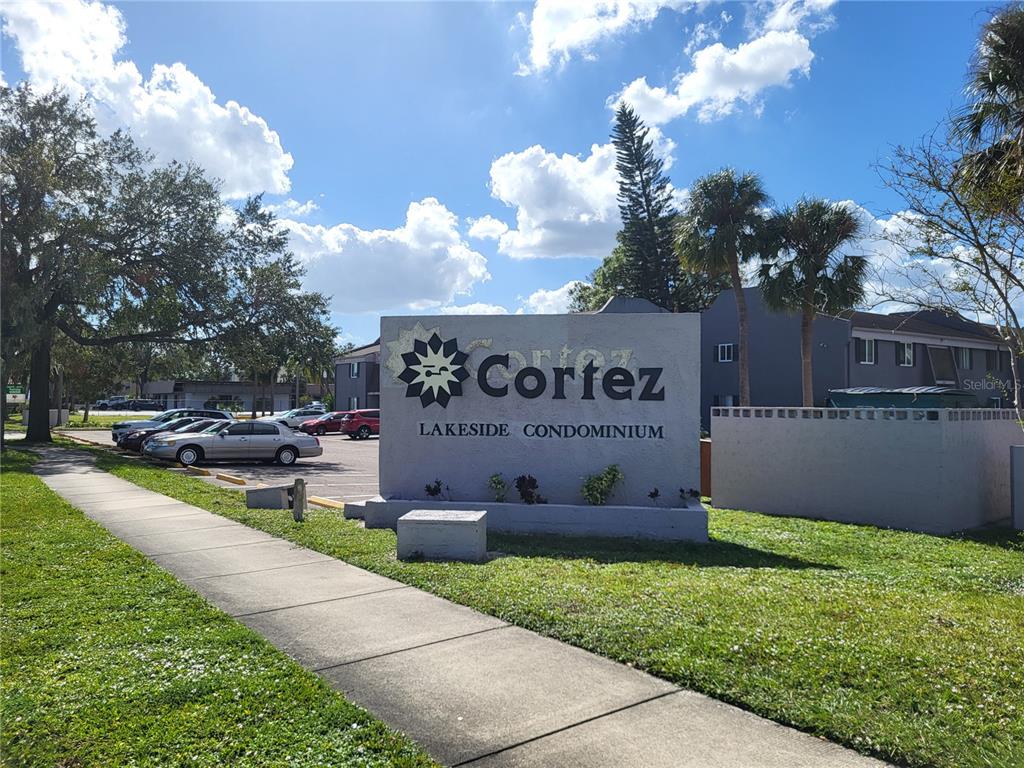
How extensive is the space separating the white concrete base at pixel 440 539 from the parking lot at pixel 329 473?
6729 mm

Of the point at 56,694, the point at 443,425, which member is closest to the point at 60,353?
the point at 443,425

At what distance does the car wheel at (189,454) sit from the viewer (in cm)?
2317

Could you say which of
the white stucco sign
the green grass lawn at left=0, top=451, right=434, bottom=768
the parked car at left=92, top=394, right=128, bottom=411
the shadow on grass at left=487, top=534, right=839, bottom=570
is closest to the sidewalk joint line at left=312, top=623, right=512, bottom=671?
the green grass lawn at left=0, top=451, right=434, bottom=768

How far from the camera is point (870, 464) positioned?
1317cm

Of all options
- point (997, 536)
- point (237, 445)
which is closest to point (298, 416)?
point (237, 445)

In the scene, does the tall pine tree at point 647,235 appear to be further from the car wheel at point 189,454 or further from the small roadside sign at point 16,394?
the small roadside sign at point 16,394

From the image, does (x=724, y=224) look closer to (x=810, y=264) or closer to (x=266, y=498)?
(x=810, y=264)

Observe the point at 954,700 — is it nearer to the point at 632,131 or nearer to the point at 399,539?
the point at 399,539

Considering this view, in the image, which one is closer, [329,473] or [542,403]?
[542,403]

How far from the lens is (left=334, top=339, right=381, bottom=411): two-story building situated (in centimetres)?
5750

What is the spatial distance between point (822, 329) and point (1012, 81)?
90.6 feet

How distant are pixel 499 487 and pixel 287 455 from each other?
589 inches

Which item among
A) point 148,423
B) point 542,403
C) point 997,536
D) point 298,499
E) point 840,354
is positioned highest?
point 840,354

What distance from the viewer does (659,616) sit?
6.02m
